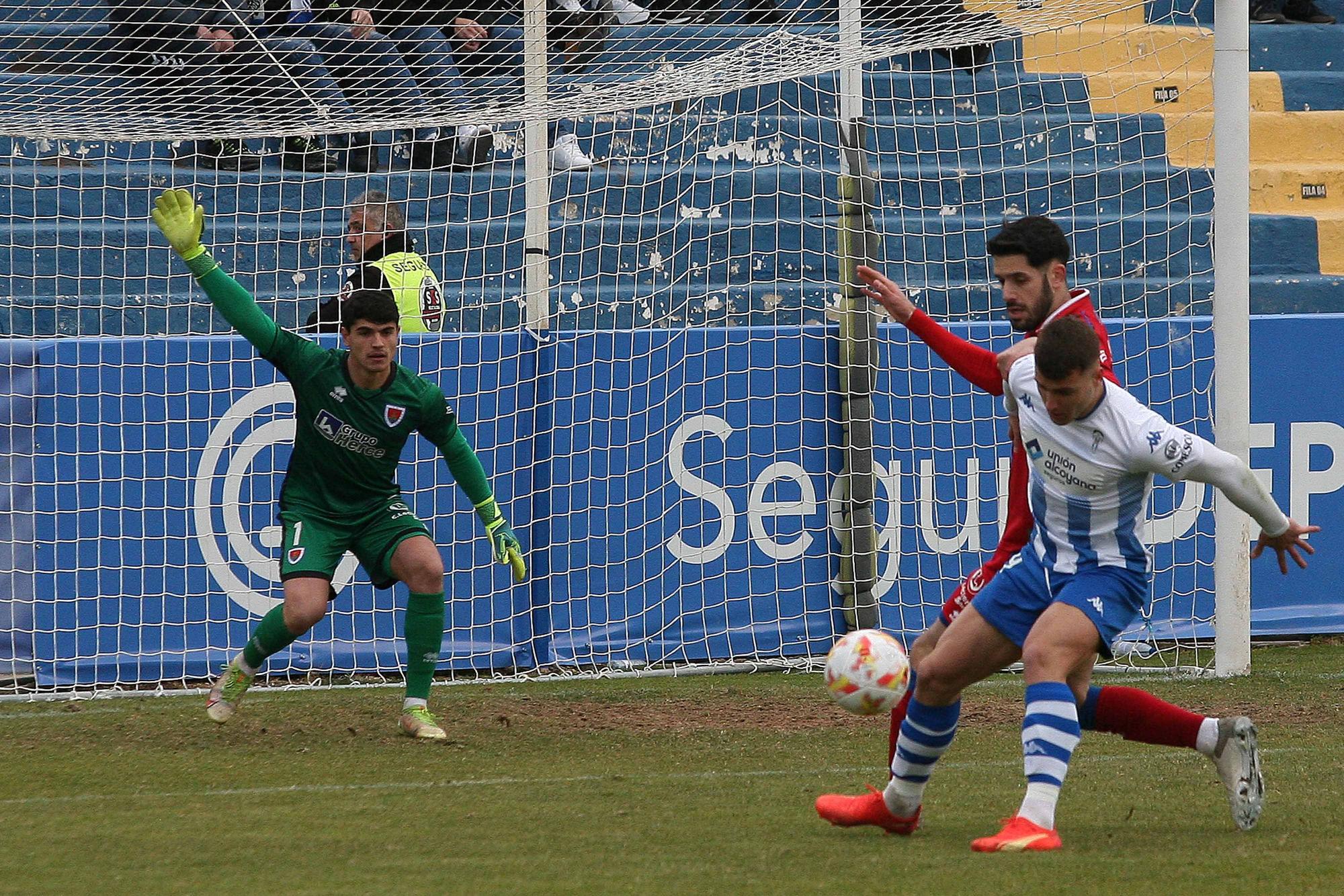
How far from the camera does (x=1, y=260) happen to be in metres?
11.0

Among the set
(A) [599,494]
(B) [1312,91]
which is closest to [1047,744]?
(A) [599,494]

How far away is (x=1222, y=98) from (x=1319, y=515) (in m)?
2.56

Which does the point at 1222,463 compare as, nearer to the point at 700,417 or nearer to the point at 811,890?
the point at 811,890

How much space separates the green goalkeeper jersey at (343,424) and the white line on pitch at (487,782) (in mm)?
1635

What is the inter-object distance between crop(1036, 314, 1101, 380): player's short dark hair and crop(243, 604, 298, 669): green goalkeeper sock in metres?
3.58

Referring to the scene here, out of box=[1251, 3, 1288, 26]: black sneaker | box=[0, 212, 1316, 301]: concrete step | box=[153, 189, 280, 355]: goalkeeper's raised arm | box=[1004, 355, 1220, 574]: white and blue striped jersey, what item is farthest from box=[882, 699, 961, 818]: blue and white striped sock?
box=[1251, 3, 1288, 26]: black sneaker

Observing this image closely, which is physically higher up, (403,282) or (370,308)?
(403,282)

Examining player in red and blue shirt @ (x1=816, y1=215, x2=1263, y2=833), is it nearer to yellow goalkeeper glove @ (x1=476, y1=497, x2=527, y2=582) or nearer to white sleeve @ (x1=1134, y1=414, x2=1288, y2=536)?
white sleeve @ (x1=1134, y1=414, x2=1288, y2=536)

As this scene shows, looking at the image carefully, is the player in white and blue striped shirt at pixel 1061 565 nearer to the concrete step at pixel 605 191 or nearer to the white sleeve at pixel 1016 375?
the white sleeve at pixel 1016 375

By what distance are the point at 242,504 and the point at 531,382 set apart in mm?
1595

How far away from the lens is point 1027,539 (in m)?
5.41

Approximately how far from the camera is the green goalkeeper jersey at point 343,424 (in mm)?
7027

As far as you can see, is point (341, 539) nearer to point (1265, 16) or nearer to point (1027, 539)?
point (1027, 539)

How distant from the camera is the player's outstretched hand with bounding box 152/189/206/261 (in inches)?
267
